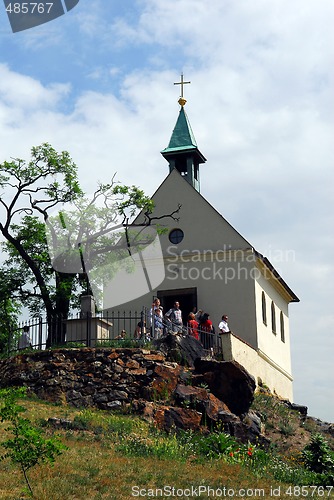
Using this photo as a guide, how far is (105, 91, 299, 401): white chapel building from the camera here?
1289 inches

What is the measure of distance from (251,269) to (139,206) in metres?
5.79

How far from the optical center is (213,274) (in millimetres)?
33500

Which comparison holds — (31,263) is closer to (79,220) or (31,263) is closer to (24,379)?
(79,220)

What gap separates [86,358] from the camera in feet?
81.3

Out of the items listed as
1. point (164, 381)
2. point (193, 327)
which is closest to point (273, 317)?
point (193, 327)

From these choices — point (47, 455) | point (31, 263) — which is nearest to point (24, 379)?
point (31, 263)

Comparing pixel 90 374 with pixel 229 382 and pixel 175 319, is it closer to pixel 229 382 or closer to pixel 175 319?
pixel 229 382

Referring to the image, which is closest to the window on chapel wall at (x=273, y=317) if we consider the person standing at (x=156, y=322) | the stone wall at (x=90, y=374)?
the person standing at (x=156, y=322)

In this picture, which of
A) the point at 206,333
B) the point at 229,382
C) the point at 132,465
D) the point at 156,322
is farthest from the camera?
the point at 206,333

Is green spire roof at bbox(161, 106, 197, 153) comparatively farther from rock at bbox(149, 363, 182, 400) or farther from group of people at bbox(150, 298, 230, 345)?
rock at bbox(149, 363, 182, 400)

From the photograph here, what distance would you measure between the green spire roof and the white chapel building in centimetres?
251

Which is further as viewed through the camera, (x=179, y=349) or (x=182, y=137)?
(x=182, y=137)

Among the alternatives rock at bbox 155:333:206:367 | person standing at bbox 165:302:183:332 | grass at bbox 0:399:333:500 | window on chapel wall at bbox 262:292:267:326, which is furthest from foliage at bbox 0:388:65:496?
window on chapel wall at bbox 262:292:267:326

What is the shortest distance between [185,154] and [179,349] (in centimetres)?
1401
